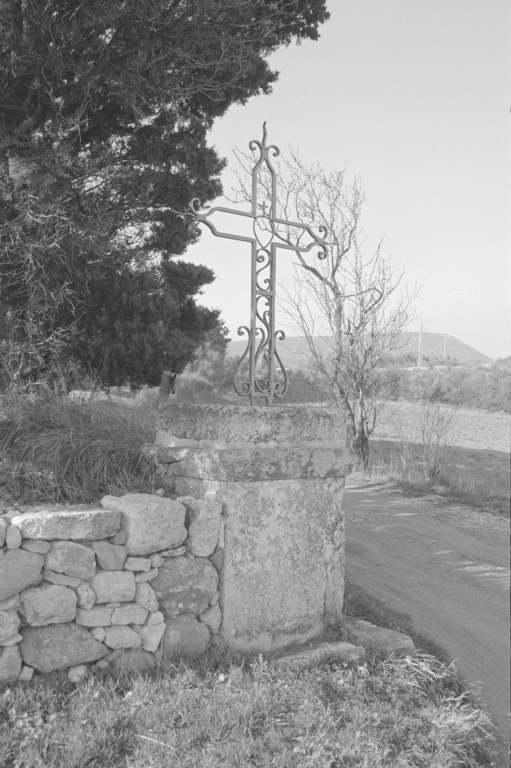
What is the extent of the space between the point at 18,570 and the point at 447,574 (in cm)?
363

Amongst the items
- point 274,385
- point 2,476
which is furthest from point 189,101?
point 2,476

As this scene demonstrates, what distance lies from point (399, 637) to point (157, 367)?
4.77m

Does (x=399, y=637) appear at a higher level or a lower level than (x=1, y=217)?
lower

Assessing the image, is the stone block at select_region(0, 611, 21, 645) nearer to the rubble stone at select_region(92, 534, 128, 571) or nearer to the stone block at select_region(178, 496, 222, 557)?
the rubble stone at select_region(92, 534, 128, 571)

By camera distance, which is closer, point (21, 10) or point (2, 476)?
point (2, 476)

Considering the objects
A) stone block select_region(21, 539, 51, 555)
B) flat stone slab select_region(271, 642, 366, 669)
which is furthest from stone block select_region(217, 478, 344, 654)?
stone block select_region(21, 539, 51, 555)

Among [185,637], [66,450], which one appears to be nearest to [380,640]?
[185,637]

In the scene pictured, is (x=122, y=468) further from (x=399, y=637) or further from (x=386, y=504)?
(x=386, y=504)

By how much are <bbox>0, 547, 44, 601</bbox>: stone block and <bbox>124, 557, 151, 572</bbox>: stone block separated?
371 mm

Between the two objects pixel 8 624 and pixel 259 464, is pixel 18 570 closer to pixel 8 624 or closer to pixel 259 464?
pixel 8 624

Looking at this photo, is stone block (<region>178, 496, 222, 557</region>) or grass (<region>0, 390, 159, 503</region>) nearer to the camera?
stone block (<region>178, 496, 222, 557</region>)

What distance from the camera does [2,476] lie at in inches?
121

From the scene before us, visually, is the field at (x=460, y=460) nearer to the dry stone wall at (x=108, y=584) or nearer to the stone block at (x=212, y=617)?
the stone block at (x=212, y=617)

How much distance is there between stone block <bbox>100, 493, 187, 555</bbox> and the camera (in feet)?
8.97
